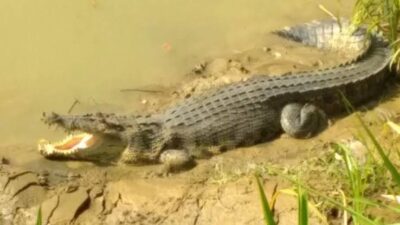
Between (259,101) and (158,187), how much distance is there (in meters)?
1.08

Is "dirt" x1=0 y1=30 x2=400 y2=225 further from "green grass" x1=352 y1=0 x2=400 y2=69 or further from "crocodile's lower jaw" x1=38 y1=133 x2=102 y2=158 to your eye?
"green grass" x1=352 y1=0 x2=400 y2=69

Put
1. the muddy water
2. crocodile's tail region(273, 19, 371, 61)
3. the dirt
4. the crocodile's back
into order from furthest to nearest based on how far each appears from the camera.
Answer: crocodile's tail region(273, 19, 371, 61) < the muddy water < the crocodile's back < the dirt

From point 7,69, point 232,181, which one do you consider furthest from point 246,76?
point 7,69

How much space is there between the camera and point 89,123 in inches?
209

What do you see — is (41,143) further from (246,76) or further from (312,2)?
(312,2)

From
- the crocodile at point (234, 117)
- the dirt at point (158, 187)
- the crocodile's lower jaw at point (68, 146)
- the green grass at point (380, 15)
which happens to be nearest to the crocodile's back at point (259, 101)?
the crocodile at point (234, 117)

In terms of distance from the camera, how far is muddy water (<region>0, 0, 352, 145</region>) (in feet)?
19.3

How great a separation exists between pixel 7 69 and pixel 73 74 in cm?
51

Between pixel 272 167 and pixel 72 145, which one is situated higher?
pixel 72 145

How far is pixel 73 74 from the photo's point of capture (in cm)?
613

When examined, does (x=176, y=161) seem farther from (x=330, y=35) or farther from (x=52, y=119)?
(x=330, y=35)

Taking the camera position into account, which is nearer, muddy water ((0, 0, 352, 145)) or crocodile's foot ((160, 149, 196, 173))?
crocodile's foot ((160, 149, 196, 173))

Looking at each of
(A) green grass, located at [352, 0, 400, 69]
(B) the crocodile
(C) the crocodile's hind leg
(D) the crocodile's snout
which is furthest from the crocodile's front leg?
(A) green grass, located at [352, 0, 400, 69]

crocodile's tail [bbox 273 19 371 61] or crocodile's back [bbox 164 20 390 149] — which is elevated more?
crocodile's tail [bbox 273 19 371 61]
